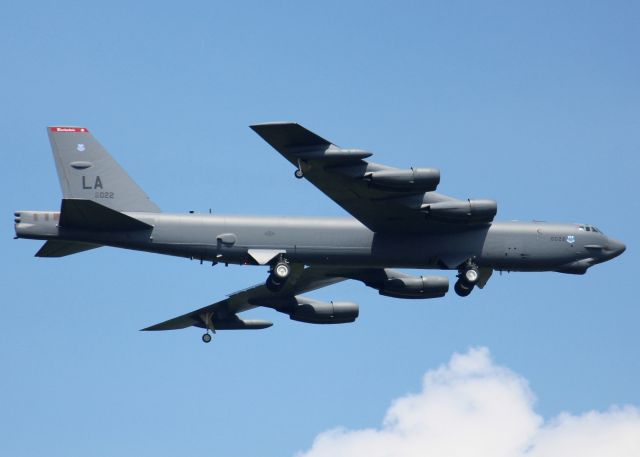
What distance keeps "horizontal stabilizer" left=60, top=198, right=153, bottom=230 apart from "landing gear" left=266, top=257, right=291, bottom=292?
168 inches

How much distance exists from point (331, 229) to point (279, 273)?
2.34 meters

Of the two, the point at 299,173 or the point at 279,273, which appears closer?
the point at 299,173

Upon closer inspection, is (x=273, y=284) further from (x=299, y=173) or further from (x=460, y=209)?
(x=460, y=209)

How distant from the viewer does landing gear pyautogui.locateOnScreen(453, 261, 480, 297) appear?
4728 cm

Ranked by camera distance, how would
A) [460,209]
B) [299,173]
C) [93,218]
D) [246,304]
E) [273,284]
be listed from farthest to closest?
1. [246,304]
2. [273,284]
3. [460,209]
4. [93,218]
5. [299,173]

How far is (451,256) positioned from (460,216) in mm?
2153

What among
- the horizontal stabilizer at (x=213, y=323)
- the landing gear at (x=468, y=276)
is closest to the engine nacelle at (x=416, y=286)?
the landing gear at (x=468, y=276)

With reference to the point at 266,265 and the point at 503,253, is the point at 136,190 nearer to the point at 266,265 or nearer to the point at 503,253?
the point at 266,265

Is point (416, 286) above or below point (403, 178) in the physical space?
below

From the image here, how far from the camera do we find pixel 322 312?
52531mm

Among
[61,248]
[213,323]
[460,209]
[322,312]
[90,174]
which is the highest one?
[460,209]

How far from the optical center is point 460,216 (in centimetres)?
4559

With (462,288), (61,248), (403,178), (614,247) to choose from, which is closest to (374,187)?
(403,178)

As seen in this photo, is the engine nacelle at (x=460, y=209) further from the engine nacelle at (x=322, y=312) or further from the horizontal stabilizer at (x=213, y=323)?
the horizontal stabilizer at (x=213, y=323)
